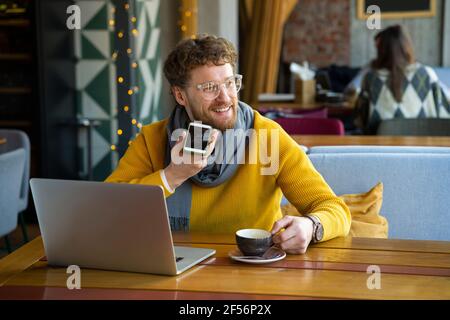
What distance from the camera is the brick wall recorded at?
8.05 m

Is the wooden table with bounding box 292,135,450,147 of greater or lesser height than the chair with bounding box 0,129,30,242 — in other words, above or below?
above

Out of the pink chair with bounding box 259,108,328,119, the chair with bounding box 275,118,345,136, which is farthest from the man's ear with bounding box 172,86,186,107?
the pink chair with bounding box 259,108,328,119

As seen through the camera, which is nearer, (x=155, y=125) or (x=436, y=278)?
(x=436, y=278)

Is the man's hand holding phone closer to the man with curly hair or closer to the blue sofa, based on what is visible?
the man with curly hair

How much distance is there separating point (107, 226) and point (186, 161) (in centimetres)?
40

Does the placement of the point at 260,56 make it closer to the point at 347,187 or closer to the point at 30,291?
the point at 347,187

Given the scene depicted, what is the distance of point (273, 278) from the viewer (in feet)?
5.36

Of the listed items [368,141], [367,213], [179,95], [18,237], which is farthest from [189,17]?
[179,95]

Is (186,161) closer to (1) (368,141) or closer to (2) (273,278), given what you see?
(2) (273,278)

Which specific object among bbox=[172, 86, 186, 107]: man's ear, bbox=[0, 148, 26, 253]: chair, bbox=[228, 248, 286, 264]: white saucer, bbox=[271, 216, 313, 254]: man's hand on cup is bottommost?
bbox=[0, 148, 26, 253]: chair

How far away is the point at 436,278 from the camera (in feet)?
5.35

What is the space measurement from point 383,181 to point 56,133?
309 centimetres

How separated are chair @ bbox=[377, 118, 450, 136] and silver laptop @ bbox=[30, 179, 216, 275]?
251 centimetres

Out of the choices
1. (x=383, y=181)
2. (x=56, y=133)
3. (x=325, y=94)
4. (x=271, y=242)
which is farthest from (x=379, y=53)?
(x=271, y=242)
